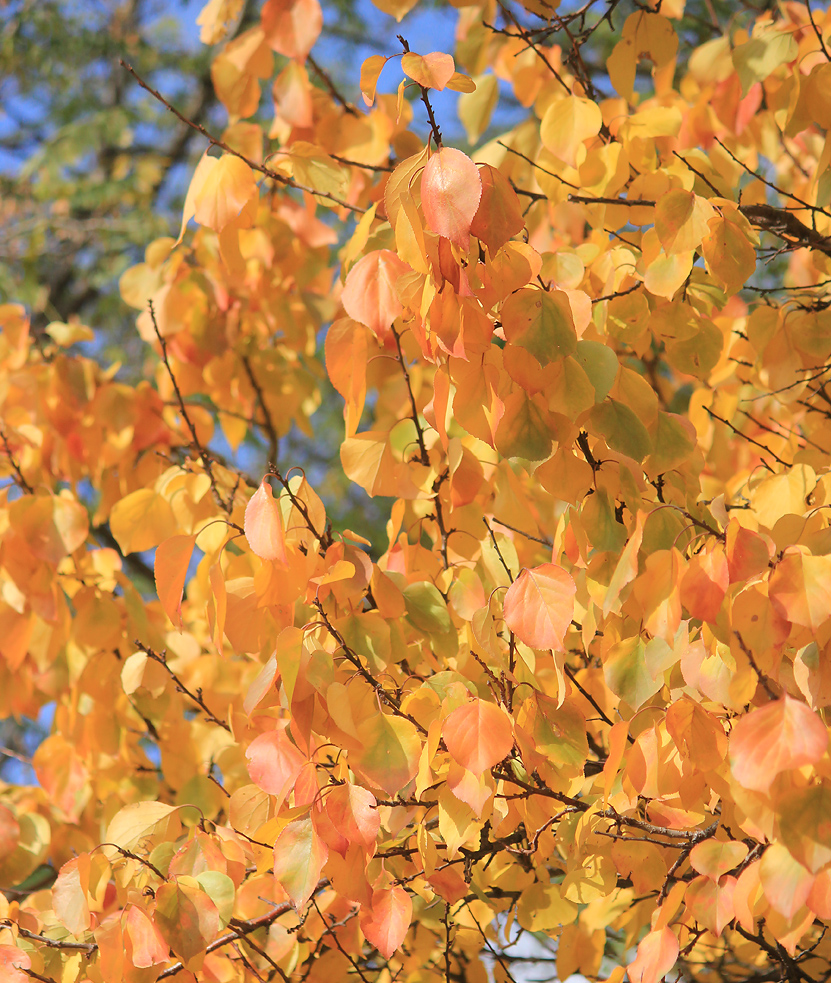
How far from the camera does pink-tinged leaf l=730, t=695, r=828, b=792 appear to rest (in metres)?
0.65

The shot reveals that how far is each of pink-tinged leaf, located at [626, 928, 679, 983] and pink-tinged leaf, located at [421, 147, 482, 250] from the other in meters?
0.69

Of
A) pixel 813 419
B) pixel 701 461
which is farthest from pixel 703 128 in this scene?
pixel 701 461

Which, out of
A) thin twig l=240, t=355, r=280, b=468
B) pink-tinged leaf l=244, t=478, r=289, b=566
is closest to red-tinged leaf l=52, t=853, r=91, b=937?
pink-tinged leaf l=244, t=478, r=289, b=566

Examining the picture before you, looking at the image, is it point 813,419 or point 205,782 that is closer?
point 205,782

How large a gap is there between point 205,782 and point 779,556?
1.01 metres

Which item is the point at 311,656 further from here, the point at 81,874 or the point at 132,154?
the point at 132,154

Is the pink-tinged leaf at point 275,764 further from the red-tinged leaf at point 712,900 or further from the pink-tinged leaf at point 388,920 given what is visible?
the red-tinged leaf at point 712,900

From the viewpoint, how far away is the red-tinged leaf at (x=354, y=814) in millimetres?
873

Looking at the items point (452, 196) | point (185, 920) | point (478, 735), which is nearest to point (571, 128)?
point (452, 196)

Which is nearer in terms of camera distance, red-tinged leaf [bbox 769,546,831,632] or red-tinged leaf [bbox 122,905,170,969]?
red-tinged leaf [bbox 769,546,831,632]

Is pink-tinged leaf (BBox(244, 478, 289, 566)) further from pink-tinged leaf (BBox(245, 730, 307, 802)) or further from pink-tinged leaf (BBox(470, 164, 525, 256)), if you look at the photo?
pink-tinged leaf (BBox(470, 164, 525, 256))

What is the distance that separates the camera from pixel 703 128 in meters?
1.80

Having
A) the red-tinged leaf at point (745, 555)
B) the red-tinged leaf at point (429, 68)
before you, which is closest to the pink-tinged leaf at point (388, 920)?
the red-tinged leaf at point (745, 555)

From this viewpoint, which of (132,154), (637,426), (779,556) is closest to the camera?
(779,556)
